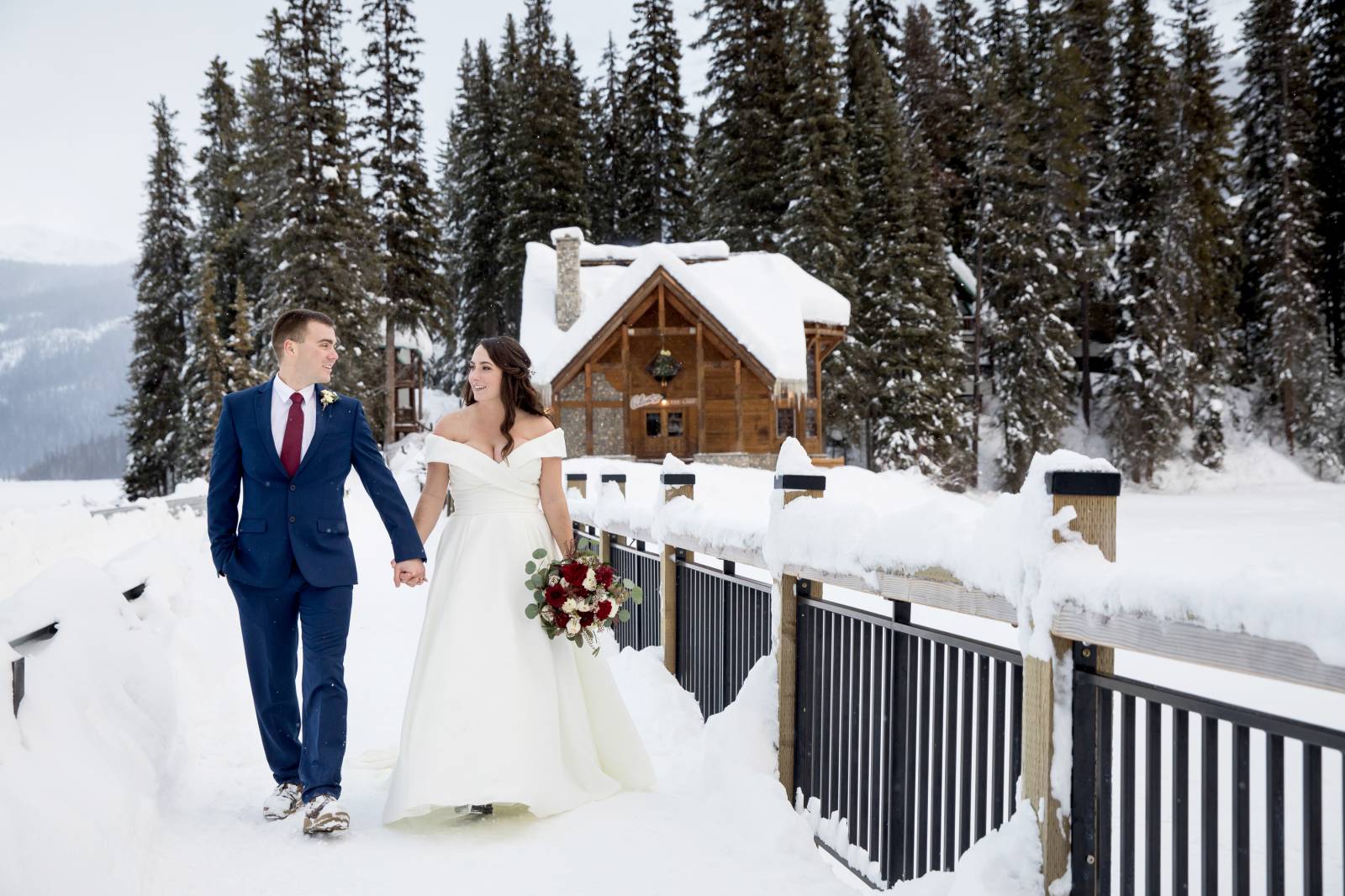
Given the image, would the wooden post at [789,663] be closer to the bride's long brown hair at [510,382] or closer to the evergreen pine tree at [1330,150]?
the bride's long brown hair at [510,382]

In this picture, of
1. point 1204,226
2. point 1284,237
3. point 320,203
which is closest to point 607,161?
point 320,203

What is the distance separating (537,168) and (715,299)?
16869 millimetres

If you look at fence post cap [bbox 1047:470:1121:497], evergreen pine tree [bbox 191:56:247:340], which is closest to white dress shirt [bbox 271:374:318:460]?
fence post cap [bbox 1047:470:1121:497]

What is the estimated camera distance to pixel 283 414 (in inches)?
163

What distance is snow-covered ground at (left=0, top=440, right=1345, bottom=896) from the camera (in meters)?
2.82

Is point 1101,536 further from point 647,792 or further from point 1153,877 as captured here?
point 647,792

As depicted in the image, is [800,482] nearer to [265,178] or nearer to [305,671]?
[305,671]

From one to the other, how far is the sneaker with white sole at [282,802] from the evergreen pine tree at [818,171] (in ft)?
102

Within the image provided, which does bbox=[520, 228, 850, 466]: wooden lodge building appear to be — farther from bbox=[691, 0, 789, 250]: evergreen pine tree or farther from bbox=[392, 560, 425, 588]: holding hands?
bbox=[392, 560, 425, 588]: holding hands

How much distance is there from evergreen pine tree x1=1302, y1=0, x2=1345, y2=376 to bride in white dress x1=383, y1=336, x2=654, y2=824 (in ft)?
139

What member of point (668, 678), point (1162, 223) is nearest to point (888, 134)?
point (1162, 223)

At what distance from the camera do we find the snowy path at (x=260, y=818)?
314 centimetres

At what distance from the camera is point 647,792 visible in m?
4.55

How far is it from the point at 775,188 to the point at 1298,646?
38.0 m
